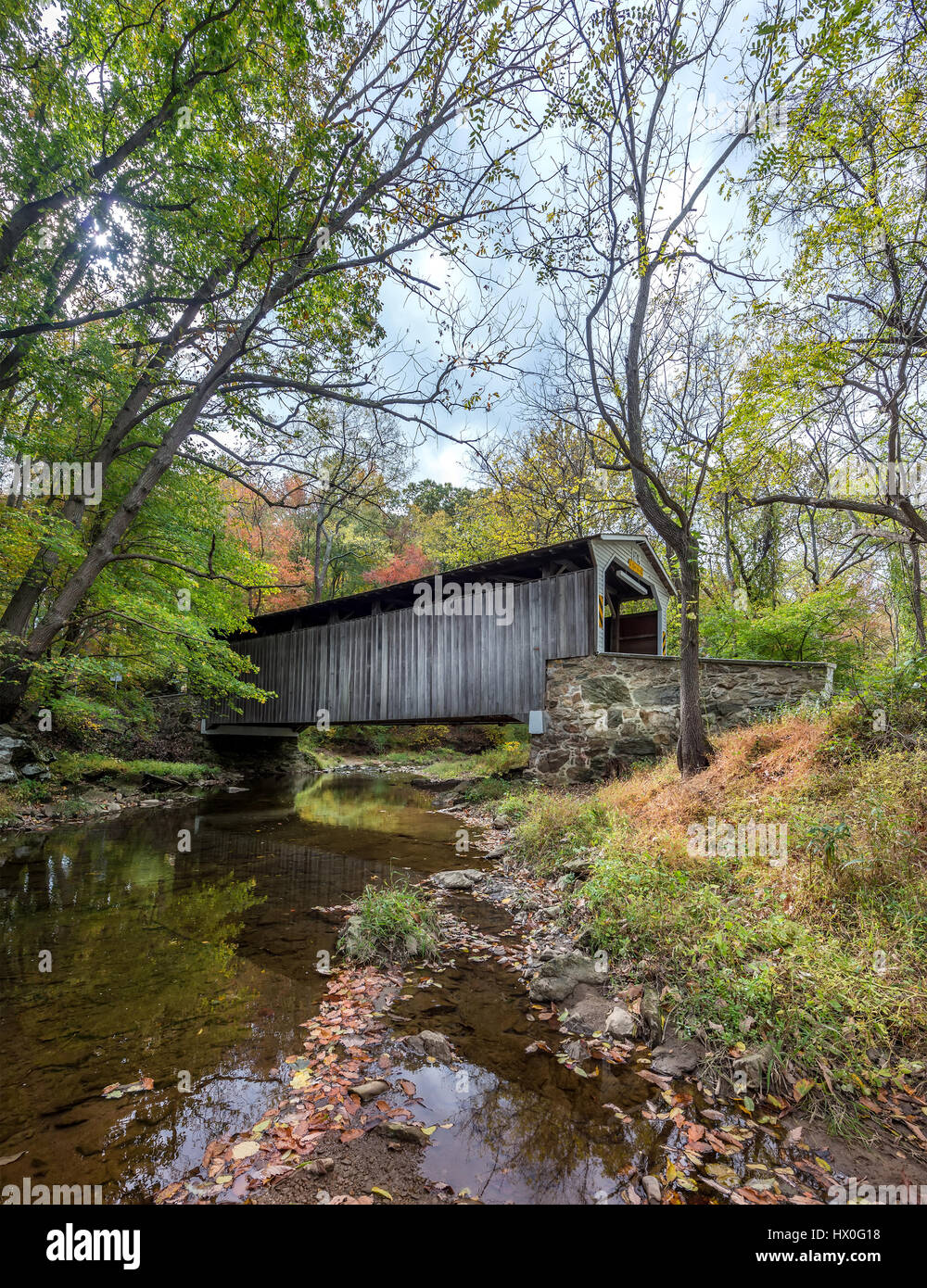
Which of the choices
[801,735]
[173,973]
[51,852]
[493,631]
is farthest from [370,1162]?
[493,631]

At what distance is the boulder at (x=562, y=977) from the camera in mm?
3350

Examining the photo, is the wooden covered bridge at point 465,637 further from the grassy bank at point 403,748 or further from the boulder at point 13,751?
the boulder at point 13,751

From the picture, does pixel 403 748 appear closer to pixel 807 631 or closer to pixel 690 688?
pixel 807 631

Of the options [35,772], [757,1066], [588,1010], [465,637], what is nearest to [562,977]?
[588,1010]

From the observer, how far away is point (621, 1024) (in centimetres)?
298

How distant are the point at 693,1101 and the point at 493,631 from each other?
8424mm

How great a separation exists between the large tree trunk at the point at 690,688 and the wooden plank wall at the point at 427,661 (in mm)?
2283

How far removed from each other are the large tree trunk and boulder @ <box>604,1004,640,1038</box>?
152 inches

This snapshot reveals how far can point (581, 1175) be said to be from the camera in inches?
78.5

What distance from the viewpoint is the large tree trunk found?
656cm

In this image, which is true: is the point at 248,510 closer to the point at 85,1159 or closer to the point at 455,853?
the point at 455,853

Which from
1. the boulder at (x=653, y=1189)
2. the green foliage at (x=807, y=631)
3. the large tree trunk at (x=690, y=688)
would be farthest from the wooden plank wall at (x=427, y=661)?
the boulder at (x=653, y=1189)

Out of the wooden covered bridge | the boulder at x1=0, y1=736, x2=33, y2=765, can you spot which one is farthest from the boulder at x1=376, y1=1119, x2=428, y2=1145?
the boulder at x1=0, y1=736, x2=33, y2=765

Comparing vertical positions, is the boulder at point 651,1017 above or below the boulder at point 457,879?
above
